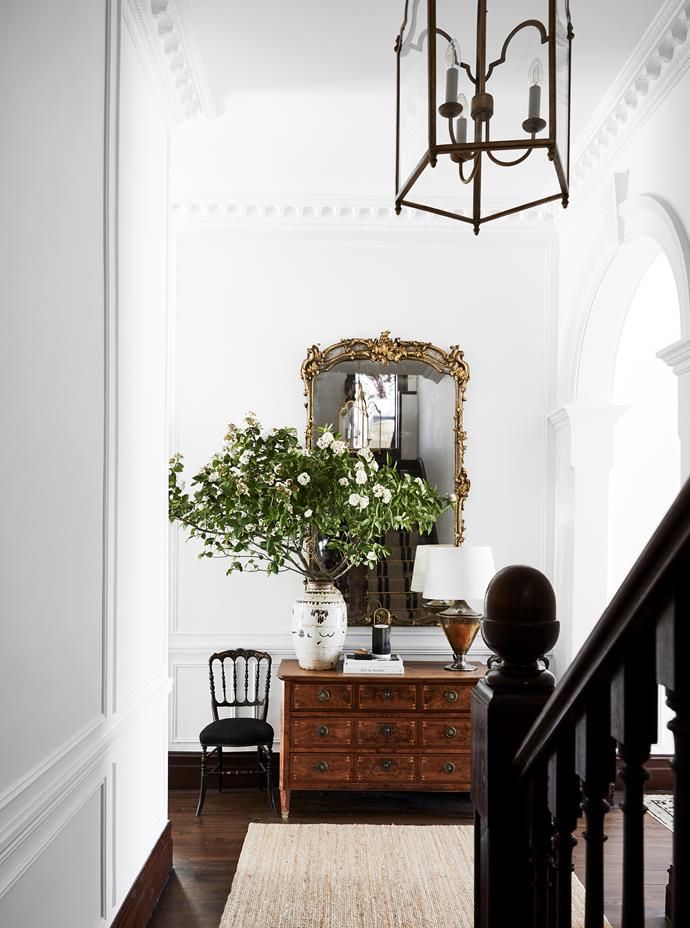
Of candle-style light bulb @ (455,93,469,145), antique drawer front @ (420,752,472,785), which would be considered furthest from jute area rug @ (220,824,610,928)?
candle-style light bulb @ (455,93,469,145)

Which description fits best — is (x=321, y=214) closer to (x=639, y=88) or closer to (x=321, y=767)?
(x=639, y=88)

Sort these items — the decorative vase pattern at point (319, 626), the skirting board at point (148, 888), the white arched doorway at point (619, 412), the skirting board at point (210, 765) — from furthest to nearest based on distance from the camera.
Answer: the skirting board at point (210, 765) < the decorative vase pattern at point (319, 626) < the white arched doorway at point (619, 412) < the skirting board at point (148, 888)

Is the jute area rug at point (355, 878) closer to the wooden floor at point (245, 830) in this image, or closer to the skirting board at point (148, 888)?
the wooden floor at point (245, 830)

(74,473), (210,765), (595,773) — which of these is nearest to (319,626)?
(210,765)

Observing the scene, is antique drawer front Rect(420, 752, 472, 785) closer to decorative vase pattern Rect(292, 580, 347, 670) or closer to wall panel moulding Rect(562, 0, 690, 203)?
decorative vase pattern Rect(292, 580, 347, 670)

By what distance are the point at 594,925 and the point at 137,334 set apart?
2348 mm

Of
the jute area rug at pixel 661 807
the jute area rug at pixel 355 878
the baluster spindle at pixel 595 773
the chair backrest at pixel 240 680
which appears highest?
the baluster spindle at pixel 595 773

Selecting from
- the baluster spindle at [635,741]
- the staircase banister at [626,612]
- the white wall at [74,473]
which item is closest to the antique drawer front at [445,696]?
the white wall at [74,473]

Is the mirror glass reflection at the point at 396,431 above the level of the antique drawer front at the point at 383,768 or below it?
above

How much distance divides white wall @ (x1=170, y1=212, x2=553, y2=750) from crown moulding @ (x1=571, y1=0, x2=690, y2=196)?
861 millimetres

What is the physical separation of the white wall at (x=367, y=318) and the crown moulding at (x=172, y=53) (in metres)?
1.21

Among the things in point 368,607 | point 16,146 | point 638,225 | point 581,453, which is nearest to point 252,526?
point 368,607

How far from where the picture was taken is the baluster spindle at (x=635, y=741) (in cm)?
79

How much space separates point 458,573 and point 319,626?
74 cm
